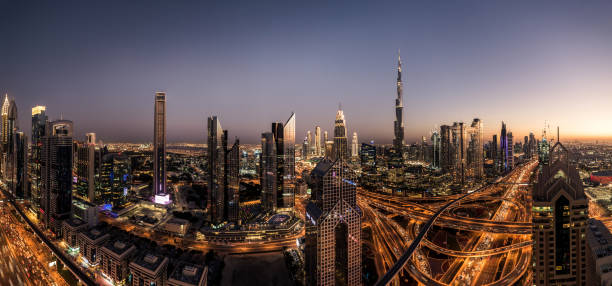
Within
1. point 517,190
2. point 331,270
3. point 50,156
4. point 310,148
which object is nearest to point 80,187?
point 50,156

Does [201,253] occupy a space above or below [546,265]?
below

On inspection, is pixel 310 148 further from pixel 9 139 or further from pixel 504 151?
pixel 9 139

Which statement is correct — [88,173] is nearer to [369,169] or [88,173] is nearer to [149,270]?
[149,270]

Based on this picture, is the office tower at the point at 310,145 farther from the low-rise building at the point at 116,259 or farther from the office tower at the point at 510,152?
the low-rise building at the point at 116,259

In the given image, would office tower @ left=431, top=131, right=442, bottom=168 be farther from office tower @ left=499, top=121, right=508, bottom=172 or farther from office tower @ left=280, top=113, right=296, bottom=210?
office tower @ left=280, top=113, right=296, bottom=210

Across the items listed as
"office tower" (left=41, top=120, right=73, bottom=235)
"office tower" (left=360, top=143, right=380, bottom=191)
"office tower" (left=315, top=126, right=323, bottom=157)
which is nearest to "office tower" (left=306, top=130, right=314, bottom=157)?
"office tower" (left=315, top=126, right=323, bottom=157)

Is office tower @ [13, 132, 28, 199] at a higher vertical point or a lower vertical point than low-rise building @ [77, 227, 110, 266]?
higher

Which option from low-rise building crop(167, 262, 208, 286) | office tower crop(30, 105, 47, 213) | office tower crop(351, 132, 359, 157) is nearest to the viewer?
low-rise building crop(167, 262, 208, 286)
